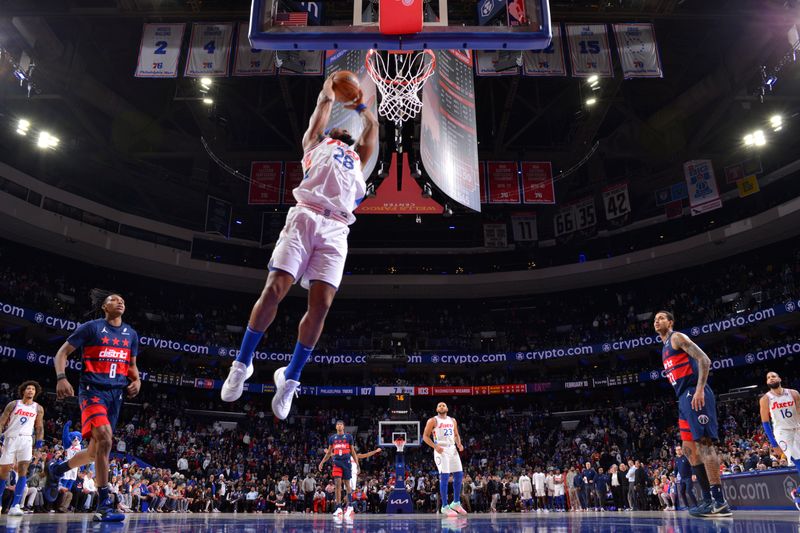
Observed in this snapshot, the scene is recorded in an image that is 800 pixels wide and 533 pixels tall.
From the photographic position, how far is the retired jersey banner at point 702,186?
2517 centimetres

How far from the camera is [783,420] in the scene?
872cm

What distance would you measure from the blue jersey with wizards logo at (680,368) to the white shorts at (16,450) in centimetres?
932

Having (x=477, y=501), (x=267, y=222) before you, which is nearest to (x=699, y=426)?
(x=477, y=501)

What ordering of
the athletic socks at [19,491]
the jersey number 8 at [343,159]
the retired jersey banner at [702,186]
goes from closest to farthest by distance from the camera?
the jersey number 8 at [343,159], the athletic socks at [19,491], the retired jersey banner at [702,186]

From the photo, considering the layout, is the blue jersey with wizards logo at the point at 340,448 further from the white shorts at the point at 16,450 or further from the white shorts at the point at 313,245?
the white shorts at the point at 313,245

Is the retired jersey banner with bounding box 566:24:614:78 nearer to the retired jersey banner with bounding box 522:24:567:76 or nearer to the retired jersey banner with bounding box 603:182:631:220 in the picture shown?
the retired jersey banner with bounding box 522:24:567:76

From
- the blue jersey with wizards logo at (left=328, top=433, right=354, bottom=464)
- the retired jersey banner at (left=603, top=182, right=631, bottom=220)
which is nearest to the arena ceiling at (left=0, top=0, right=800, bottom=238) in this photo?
the retired jersey banner at (left=603, top=182, right=631, bottom=220)

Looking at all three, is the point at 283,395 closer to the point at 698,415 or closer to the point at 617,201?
the point at 698,415

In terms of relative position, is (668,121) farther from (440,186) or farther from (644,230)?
(440,186)

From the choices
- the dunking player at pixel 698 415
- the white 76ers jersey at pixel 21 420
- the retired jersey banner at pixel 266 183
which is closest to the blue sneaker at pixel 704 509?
the dunking player at pixel 698 415

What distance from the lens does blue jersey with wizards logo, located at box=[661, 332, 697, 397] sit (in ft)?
22.2

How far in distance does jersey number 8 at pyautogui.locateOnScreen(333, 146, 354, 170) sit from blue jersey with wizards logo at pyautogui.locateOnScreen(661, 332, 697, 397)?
4.48m

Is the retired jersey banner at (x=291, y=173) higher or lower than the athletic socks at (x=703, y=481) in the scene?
higher

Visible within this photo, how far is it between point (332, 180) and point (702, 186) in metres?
25.3
